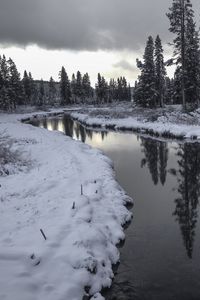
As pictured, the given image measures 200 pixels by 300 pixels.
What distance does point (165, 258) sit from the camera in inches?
353

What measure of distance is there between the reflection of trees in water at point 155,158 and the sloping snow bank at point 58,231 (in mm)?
3098

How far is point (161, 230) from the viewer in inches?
425

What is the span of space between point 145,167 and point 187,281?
1196 cm

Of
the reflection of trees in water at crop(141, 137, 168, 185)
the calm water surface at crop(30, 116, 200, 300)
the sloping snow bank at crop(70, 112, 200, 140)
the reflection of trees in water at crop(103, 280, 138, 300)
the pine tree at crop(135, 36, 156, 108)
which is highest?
the pine tree at crop(135, 36, 156, 108)

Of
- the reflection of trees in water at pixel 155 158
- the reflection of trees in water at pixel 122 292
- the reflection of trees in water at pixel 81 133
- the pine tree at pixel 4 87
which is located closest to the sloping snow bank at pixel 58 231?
the reflection of trees in water at pixel 122 292

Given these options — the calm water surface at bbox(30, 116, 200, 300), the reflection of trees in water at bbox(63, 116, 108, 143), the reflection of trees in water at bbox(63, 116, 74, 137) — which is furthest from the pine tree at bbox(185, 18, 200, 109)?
the calm water surface at bbox(30, 116, 200, 300)

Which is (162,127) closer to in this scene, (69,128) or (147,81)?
(69,128)

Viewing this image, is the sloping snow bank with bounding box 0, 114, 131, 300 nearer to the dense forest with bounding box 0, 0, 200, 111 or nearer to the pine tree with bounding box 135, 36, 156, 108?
the dense forest with bounding box 0, 0, 200, 111

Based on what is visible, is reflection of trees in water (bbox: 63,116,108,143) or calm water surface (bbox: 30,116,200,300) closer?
calm water surface (bbox: 30,116,200,300)

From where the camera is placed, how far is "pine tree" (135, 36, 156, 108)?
5412cm

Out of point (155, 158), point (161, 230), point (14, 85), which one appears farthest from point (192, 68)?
point (14, 85)

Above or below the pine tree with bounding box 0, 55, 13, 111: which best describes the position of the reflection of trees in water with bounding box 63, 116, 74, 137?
below

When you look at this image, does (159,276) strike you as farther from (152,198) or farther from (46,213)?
(152,198)

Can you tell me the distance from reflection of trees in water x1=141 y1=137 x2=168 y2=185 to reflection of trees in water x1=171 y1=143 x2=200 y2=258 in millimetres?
777
